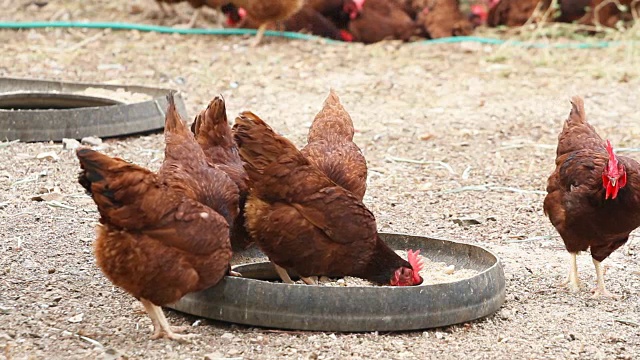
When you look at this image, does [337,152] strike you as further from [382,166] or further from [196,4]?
[196,4]

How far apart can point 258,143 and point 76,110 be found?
3124mm

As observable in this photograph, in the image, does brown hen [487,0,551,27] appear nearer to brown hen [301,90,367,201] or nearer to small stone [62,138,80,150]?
small stone [62,138,80,150]

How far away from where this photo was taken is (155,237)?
3854 millimetres

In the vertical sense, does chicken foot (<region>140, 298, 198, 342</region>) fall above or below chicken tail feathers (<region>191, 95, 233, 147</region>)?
below

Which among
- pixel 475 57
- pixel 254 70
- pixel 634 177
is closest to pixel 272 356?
pixel 634 177

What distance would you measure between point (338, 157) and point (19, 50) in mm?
6140

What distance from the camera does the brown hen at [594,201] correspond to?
183 inches

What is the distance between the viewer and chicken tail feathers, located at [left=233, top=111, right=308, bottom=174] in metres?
4.37

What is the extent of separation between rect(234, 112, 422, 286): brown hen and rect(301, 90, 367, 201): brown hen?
0.47 meters

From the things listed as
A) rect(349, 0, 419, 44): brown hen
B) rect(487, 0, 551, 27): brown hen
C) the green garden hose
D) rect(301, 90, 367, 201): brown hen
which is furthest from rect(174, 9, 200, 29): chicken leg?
rect(301, 90, 367, 201): brown hen

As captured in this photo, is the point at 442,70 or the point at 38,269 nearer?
the point at 38,269

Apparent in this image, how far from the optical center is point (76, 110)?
279 inches

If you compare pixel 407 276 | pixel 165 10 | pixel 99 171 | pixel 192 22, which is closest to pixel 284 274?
pixel 407 276

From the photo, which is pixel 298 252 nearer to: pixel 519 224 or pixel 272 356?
pixel 272 356
